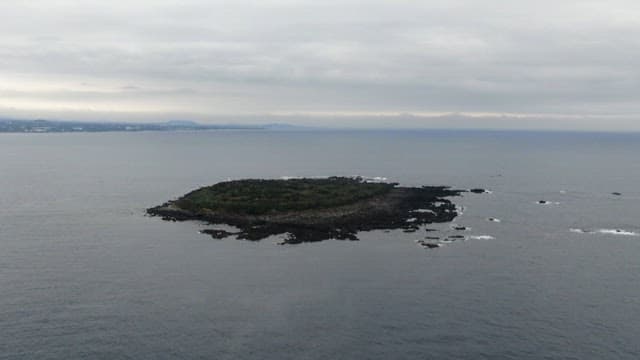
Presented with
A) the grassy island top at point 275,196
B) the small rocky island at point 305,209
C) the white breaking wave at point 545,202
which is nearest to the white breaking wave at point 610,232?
the small rocky island at point 305,209

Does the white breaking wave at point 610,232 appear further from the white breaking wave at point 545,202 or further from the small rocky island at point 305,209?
the white breaking wave at point 545,202

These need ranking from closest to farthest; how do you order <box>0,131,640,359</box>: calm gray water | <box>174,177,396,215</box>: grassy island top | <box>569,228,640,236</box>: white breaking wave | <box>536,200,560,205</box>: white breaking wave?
<box>0,131,640,359</box>: calm gray water < <box>569,228,640,236</box>: white breaking wave < <box>174,177,396,215</box>: grassy island top < <box>536,200,560,205</box>: white breaking wave

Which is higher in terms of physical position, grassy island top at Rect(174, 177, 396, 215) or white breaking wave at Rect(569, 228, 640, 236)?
grassy island top at Rect(174, 177, 396, 215)

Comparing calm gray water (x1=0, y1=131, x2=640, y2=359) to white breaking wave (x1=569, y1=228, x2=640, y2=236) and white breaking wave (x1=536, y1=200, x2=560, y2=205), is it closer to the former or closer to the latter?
white breaking wave (x1=569, y1=228, x2=640, y2=236)

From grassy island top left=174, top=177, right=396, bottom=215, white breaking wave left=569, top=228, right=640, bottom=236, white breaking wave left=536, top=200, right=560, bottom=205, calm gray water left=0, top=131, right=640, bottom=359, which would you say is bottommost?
calm gray water left=0, top=131, right=640, bottom=359

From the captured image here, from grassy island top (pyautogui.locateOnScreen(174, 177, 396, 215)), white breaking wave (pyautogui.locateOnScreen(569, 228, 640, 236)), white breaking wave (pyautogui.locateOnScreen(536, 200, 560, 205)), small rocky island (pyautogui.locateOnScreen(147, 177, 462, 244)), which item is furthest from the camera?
white breaking wave (pyautogui.locateOnScreen(536, 200, 560, 205))

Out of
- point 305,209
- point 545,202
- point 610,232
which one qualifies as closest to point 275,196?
point 305,209

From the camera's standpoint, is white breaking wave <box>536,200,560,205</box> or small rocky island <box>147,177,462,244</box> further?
white breaking wave <box>536,200,560,205</box>

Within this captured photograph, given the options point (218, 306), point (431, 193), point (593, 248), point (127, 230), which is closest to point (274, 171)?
point (431, 193)

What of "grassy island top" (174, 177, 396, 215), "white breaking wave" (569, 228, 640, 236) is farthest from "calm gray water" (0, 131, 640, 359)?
"grassy island top" (174, 177, 396, 215)
